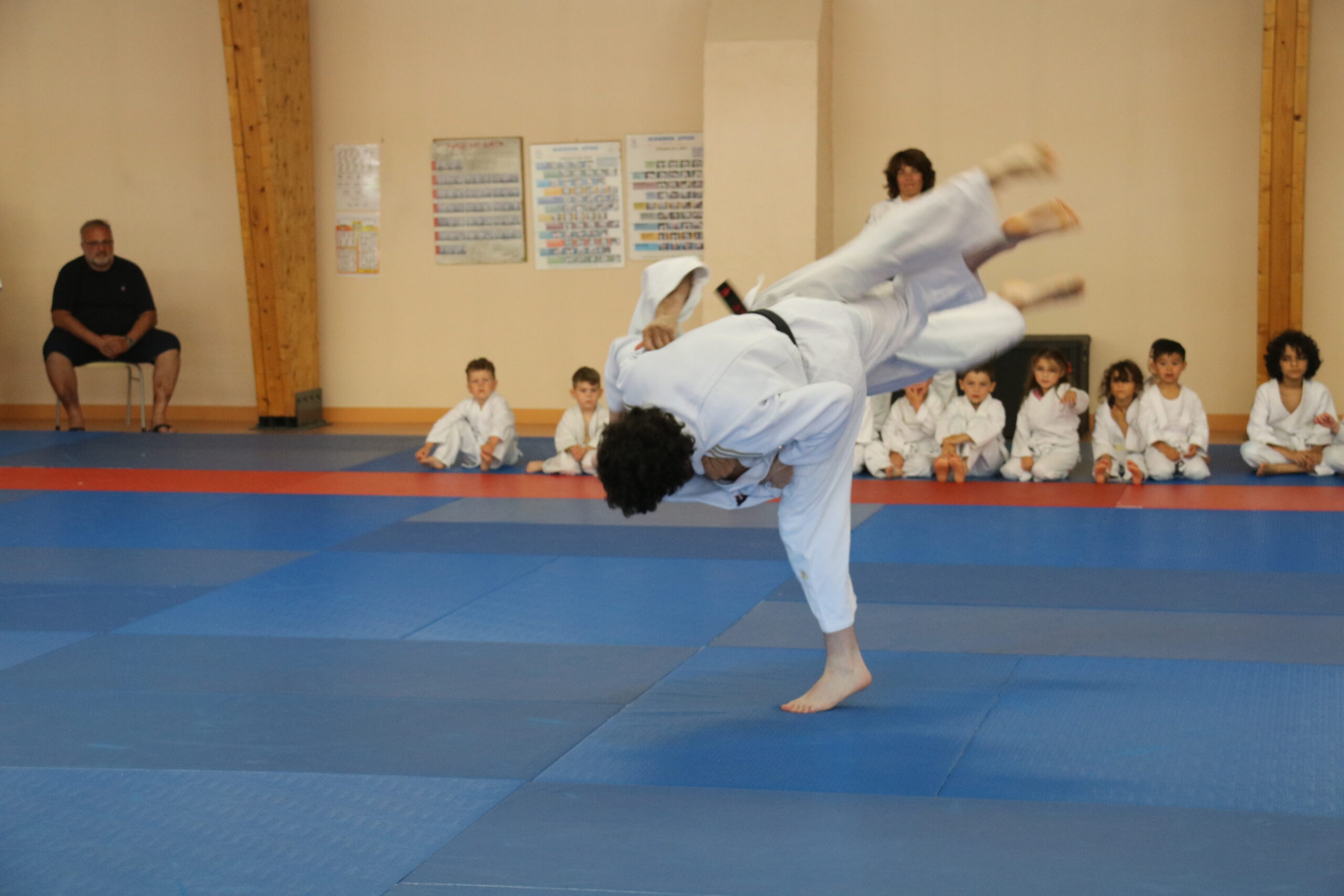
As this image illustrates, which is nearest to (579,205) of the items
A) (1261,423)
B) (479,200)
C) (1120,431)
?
A: (479,200)

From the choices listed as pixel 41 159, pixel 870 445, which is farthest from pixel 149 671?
pixel 41 159

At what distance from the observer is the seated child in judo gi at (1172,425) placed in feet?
25.7

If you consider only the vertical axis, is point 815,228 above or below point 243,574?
above

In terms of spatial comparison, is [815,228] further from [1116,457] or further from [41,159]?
[41,159]

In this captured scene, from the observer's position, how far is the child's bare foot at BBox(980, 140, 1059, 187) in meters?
3.84

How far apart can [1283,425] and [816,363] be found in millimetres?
5383

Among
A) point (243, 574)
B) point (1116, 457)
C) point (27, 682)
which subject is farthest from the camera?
point (1116, 457)

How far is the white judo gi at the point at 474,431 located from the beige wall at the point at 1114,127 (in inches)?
122

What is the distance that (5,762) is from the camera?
3602 millimetres

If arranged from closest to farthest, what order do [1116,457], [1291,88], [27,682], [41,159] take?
[27,682] < [1116,457] < [1291,88] < [41,159]

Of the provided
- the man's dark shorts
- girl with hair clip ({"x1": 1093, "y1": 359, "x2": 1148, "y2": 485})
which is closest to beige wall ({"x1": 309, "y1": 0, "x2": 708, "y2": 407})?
the man's dark shorts

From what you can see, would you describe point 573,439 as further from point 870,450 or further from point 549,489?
point 870,450

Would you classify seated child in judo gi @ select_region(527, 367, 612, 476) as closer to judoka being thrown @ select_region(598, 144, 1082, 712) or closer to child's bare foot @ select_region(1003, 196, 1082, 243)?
judoka being thrown @ select_region(598, 144, 1082, 712)

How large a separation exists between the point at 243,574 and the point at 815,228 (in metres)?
4.63
